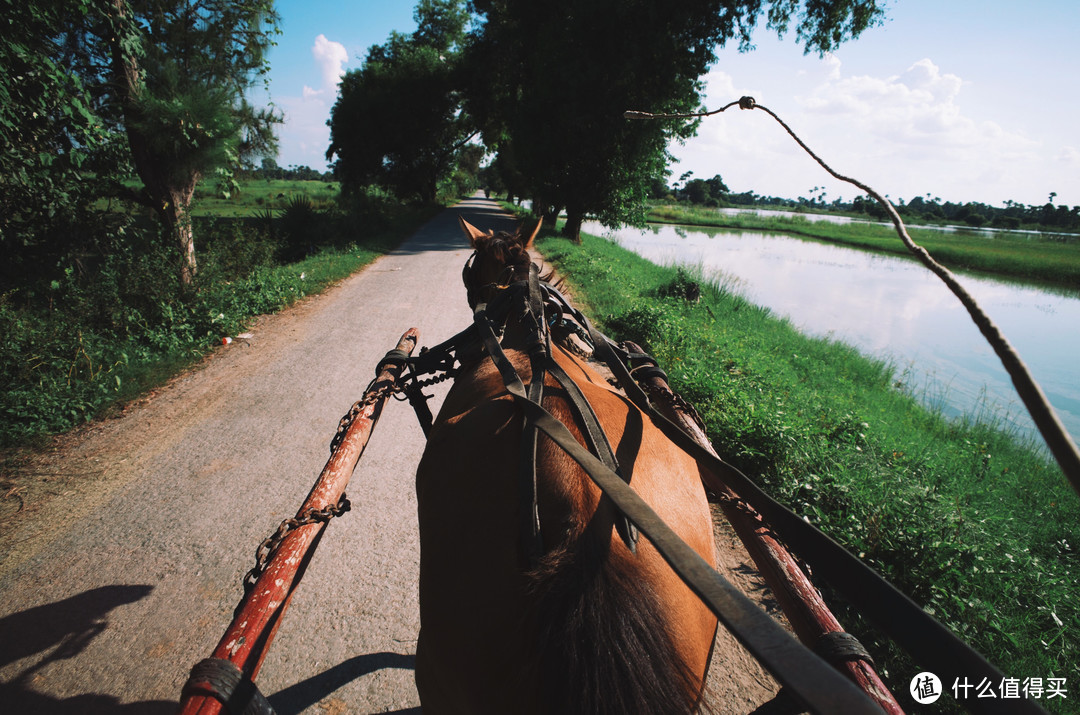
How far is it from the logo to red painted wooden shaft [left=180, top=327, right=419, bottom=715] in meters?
1.56

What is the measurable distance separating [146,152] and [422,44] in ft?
106

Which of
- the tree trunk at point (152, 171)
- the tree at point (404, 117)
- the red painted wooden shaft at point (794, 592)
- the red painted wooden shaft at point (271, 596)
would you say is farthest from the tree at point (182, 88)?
the tree at point (404, 117)

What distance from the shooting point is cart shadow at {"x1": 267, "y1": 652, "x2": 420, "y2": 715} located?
1990 mm

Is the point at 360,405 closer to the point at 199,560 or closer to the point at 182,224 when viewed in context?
the point at 199,560

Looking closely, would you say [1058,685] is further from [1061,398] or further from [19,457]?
[1061,398]

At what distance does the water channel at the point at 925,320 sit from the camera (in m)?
7.04

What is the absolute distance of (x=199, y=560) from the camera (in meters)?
2.64

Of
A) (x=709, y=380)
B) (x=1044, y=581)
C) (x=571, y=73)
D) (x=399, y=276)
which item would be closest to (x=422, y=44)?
(x=571, y=73)

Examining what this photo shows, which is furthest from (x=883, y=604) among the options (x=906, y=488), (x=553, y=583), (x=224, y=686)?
(x=906, y=488)

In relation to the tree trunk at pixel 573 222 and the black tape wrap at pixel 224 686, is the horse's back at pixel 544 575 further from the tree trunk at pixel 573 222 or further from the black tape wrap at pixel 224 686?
the tree trunk at pixel 573 222

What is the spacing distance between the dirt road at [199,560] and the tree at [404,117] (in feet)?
87.0

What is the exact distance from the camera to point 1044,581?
2.37 meters

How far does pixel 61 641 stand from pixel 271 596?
A: 1922mm

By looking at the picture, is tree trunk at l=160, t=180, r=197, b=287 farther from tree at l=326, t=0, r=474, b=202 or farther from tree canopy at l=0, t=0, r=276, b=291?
tree at l=326, t=0, r=474, b=202
